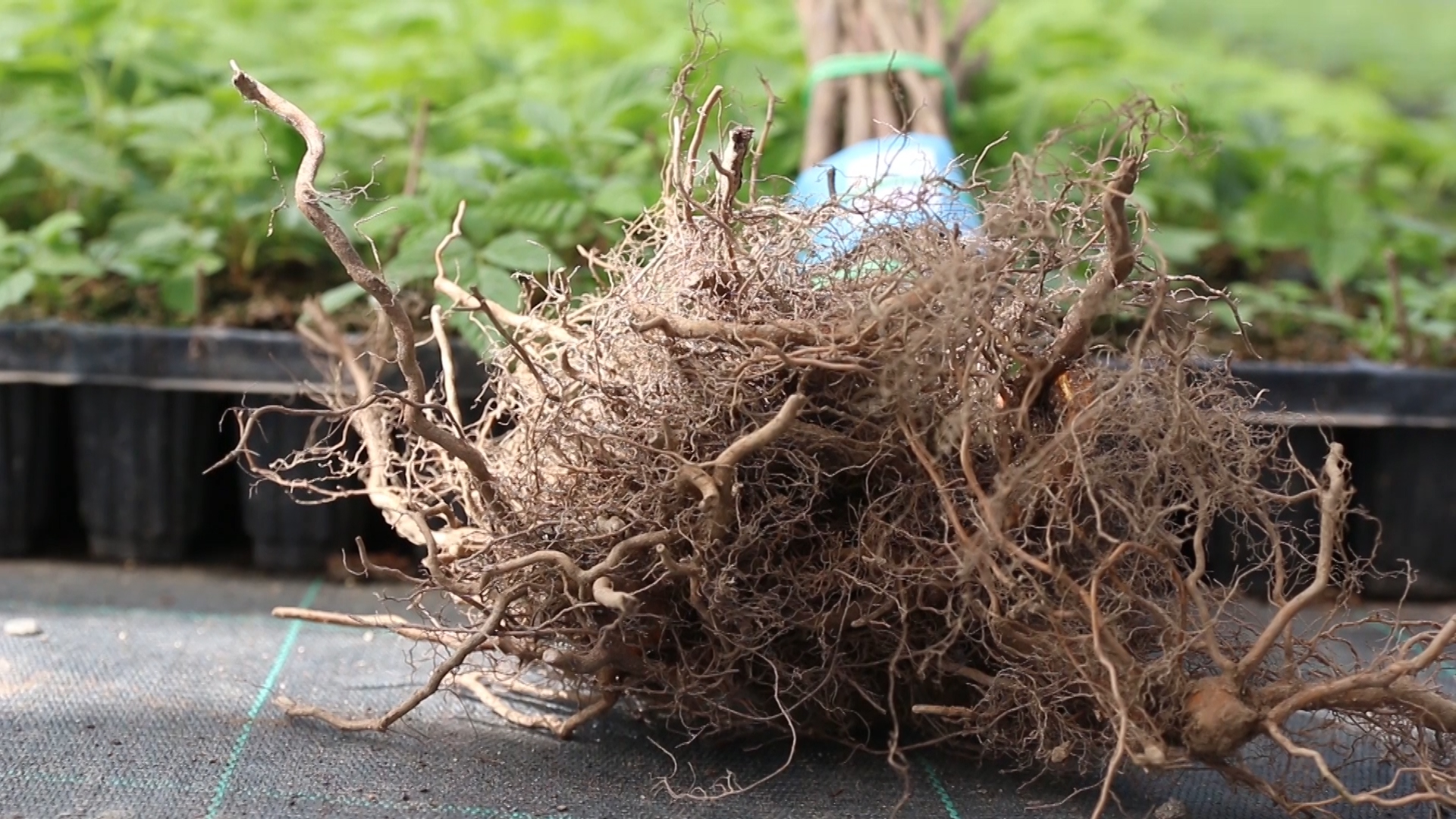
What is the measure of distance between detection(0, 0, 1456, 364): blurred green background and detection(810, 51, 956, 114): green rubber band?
0.46 feet

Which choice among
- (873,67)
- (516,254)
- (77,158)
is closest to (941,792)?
(516,254)

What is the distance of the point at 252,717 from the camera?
35.8 inches

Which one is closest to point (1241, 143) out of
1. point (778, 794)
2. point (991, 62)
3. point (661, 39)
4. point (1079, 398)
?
point (991, 62)

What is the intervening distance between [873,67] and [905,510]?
806 mm

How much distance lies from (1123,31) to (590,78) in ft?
3.84

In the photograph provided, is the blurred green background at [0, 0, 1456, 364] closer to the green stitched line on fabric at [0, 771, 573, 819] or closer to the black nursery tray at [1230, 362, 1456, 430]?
the black nursery tray at [1230, 362, 1456, 430]

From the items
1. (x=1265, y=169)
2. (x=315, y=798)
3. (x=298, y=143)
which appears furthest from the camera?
(x=1265, y=169)

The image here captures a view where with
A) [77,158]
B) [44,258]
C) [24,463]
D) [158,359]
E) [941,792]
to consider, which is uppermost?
[77,158]

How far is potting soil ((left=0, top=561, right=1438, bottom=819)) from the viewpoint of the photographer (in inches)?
31.0

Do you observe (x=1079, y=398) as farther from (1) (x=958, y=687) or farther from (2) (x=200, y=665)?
(2) (x=200, y=665)

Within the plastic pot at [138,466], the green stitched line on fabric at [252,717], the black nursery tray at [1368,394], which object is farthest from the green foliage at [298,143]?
the black nursery tray at [1368,394]

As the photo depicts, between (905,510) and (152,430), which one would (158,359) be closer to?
(152,430)

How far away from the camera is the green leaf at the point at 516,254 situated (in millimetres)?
1161

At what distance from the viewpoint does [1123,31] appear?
7.95 ft
